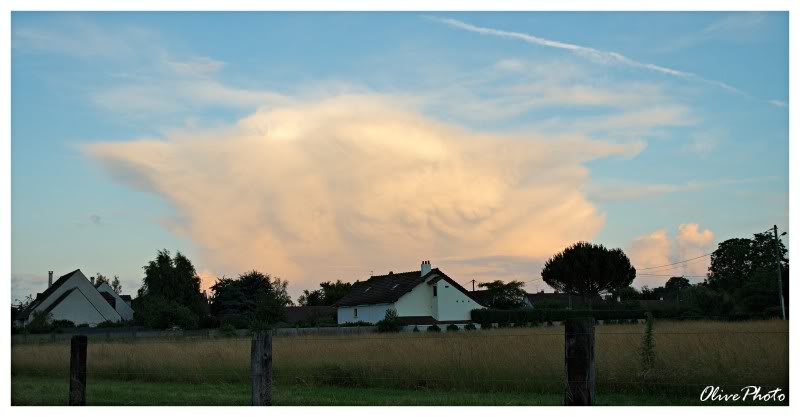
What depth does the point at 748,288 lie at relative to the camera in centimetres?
5362

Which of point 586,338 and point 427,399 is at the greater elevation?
point 586,338

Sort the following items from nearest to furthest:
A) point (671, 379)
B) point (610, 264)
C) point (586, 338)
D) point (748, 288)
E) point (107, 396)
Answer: point (586, 338), point (671, 379), point (107, 396), point (748, 288), point (610, 264)

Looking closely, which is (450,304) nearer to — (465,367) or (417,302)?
(417,302)

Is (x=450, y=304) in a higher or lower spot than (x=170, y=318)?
higher

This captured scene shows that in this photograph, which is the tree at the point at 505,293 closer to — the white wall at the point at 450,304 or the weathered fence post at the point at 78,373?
the white wall at the point at 450,304

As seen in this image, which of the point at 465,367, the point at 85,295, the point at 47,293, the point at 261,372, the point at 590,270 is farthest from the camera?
the point at 590,270

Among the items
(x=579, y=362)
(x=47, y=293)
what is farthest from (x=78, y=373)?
(x=47, y=293)

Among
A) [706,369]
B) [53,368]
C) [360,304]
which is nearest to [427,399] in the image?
[706,369]

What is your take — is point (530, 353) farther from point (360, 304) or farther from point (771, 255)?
point (771, 255)

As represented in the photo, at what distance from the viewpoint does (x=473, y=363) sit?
55.6 ft

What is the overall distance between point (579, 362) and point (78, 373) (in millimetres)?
7811

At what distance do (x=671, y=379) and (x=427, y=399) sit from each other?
180 inches

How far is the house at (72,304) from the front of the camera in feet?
218

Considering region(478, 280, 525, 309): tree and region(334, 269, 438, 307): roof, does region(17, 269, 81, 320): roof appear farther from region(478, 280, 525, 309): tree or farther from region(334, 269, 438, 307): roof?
region(478, 280, 525, 309): tree
